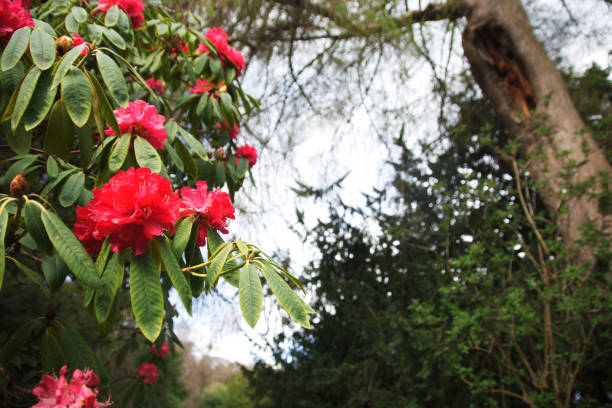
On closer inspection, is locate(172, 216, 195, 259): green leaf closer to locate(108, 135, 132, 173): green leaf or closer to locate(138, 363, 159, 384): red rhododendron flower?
locate(108, 135, 132, 173): green leaf

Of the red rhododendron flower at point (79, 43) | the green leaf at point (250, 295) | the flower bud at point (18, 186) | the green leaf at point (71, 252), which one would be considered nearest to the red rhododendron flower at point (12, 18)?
the red rhododendron flower at point (79, 43)

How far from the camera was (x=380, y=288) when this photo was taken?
3.13 m

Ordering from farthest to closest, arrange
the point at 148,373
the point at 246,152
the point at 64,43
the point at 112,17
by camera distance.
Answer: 1. the point at 148,373
2. the point at 246,152
3. the point at 112,17
4. the point at 64,43

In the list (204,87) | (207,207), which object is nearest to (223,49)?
(204,87)

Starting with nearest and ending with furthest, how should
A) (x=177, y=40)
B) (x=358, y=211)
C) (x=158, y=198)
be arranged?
(x=158, y=198)
(x=177, y=40)
(x=358, y=211)

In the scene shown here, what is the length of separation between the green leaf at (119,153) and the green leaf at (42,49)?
8.1 inches

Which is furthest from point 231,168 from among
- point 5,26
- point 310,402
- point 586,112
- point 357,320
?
point 586,112

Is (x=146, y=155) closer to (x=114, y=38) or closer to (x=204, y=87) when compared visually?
(x=114, y=38)

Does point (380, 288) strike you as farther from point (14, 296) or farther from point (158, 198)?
point (158, 198)

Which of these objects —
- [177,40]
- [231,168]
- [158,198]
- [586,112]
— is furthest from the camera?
[586,112]

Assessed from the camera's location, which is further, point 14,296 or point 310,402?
point 310,402

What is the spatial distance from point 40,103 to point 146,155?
0.23 metres

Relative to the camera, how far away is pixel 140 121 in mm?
949

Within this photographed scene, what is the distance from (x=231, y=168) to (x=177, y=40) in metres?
0.61
